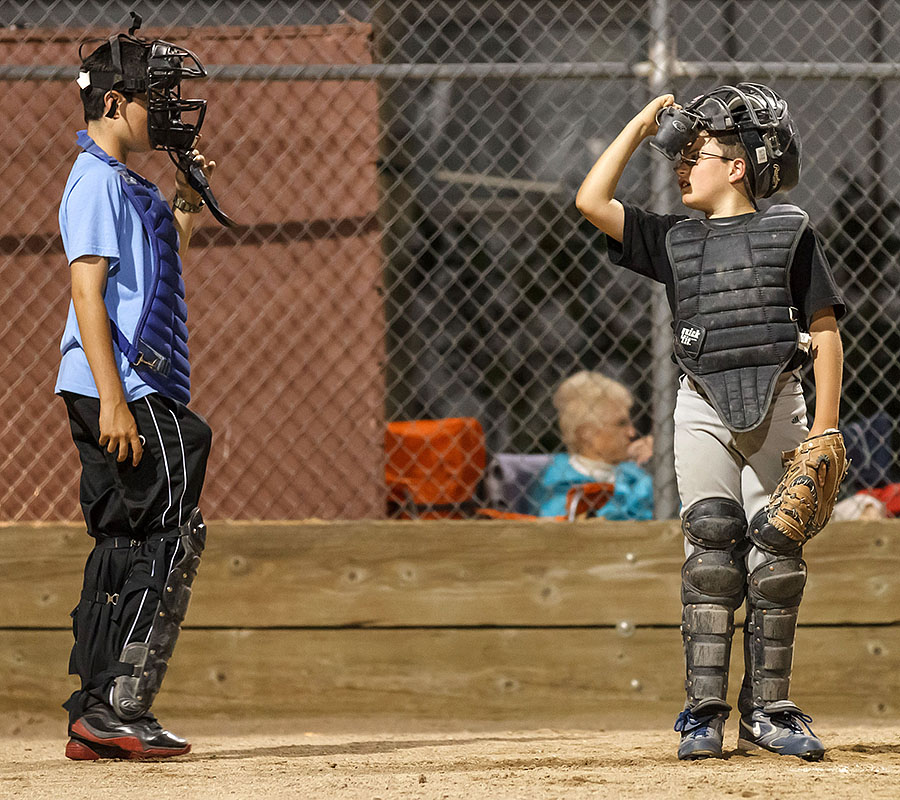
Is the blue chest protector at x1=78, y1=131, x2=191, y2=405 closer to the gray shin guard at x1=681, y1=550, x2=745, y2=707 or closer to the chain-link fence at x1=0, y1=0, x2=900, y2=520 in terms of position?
the chain-link fence at x1=0, y1=0, x2=900, y2=520

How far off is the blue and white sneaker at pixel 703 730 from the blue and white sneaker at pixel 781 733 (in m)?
0.08

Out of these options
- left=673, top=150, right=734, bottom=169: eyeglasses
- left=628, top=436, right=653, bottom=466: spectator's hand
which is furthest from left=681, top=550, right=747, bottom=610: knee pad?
left=628, top=436, right=653, bottom=466: spectator's hand

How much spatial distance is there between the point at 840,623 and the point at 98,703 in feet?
7.88

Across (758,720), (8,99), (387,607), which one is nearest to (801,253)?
(758,720)

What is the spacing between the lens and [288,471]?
168 inches

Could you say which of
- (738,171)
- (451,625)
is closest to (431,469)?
(451,625)

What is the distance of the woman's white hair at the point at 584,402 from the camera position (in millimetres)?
4430

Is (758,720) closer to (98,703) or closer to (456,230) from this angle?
(98,703)

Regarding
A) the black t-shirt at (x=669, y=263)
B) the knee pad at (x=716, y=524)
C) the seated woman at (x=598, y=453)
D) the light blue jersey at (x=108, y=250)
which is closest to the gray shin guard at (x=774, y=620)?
the knee pad at (x=716, y=524)

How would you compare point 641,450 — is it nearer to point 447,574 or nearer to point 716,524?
point 447,574

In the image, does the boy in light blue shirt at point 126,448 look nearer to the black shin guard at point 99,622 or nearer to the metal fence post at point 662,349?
the black shin guard at point 99,622

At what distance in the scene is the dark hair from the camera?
3.14m

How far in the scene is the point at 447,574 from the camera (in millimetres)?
3928

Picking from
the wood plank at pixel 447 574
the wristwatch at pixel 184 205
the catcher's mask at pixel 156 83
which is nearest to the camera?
the catcher's mask at pixel 156 83
